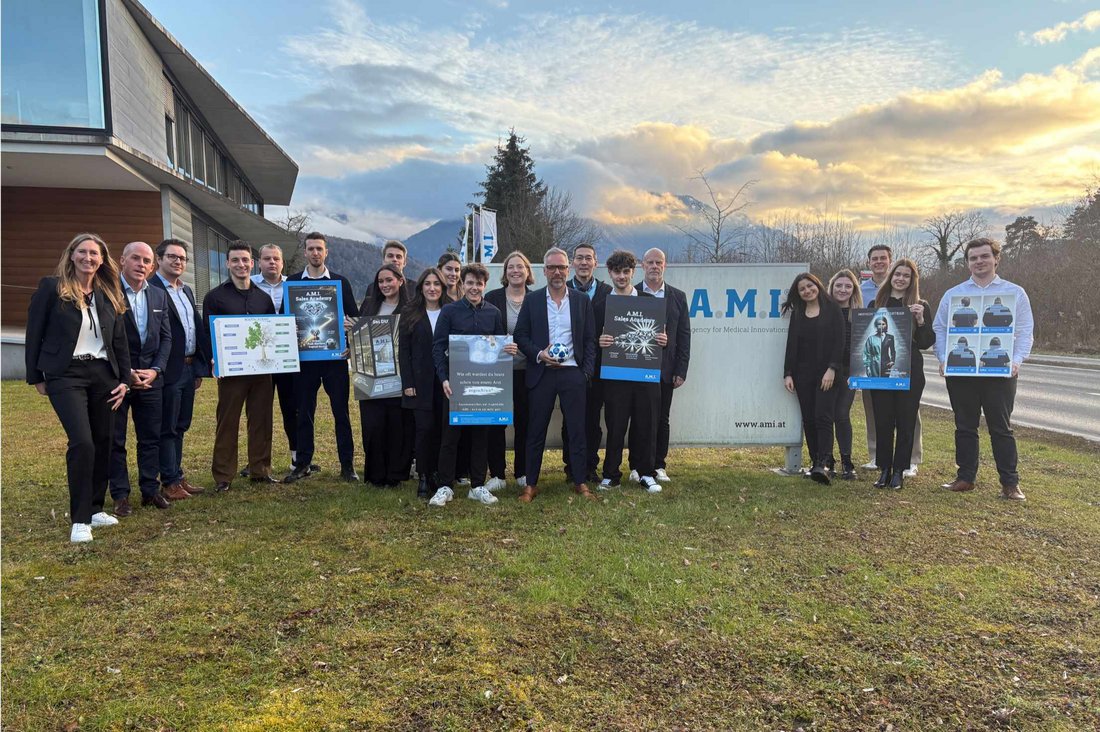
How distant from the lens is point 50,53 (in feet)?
46.3

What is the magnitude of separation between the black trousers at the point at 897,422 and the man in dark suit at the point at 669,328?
2168mm

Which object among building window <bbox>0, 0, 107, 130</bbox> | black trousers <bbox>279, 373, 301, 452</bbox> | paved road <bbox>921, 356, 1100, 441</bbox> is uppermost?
building window <bbox>0, 0, 107, 130</bbox>

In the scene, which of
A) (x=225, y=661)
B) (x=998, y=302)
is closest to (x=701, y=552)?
(x=225, y=661)

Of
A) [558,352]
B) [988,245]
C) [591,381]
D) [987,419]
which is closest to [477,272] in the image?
[558,352]

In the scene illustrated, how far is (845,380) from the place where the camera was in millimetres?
6750

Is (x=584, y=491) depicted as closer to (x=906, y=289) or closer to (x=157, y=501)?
(x=157, y=501)

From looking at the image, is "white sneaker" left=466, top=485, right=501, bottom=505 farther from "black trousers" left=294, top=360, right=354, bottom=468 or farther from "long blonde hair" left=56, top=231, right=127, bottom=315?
"long blonde hair" left=56, top=231, right=127, bottom=315

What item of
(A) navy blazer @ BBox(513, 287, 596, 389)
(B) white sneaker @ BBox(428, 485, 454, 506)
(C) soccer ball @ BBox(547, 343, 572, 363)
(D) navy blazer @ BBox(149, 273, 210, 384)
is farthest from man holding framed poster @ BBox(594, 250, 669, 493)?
(D) navy blazer @ BBox(149, 273, 210, 384)

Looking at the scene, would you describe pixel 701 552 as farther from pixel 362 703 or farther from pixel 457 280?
pixel 457 280

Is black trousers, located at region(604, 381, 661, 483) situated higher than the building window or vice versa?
the building window

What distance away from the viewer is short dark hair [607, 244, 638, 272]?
630cm

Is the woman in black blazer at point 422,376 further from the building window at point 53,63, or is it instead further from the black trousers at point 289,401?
the building window at point 53,63

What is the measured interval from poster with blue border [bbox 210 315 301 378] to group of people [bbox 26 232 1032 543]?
0.63 feet

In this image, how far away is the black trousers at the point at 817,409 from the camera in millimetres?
6715
